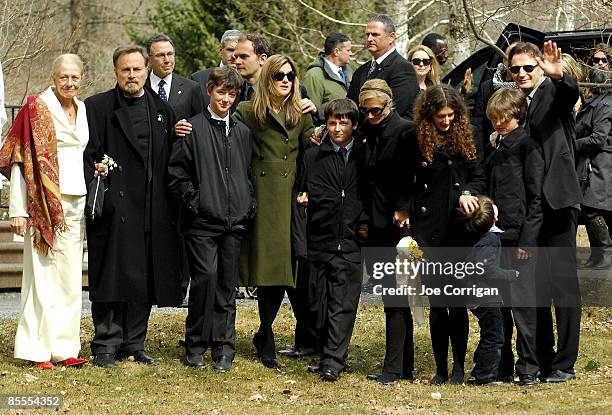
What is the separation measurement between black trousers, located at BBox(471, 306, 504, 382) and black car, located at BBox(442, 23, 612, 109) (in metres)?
3.06

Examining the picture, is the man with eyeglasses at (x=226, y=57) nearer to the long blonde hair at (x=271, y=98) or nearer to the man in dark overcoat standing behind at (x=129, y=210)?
the long blonde hair at (x=271, y=98)

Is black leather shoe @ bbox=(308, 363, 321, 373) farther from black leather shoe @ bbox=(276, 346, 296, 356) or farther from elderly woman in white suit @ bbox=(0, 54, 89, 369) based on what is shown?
elderly woman in white suit @ bbox=(0, 54, 89, 369)

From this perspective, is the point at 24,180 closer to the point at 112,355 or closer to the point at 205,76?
the point at 112,355

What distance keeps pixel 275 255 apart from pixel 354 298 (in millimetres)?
698

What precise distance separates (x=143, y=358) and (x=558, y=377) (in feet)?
10.1

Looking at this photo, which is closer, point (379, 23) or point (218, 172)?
point (218, 172)

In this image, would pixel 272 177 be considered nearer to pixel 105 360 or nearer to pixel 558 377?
pixel 105 360

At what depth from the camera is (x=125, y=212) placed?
922 centimetres

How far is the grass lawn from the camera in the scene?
804cm

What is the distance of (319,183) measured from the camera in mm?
9242

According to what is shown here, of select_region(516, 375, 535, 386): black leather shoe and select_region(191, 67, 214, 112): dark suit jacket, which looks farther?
select_region(191, 67, 214, 112): dark suit jacket

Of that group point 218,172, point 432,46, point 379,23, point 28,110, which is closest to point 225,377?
point 218,172

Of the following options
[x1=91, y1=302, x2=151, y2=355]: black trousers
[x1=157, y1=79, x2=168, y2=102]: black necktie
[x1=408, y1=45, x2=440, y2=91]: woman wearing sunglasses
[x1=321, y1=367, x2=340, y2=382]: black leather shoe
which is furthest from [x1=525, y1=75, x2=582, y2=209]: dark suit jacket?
[x1=91, y1=302, x2=151, y2=355]: black trousers

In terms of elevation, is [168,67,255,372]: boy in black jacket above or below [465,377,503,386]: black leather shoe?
above
